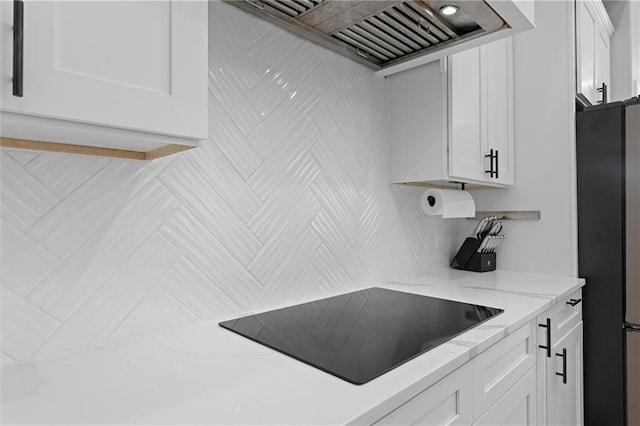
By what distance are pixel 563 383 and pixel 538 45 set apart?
171 cm

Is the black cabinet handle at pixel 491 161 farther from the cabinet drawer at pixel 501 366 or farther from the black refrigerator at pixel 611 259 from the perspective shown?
the cabinet drawer at pixel 501 366

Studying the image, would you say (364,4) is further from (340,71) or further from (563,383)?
(563,383)

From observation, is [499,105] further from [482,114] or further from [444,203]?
[444,203]

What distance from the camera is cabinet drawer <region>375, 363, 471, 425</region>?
77 centimetres

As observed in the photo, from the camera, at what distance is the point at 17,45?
0.58 m

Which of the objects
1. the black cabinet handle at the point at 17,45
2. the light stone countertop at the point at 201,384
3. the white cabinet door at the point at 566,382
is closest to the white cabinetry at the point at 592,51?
the white cabinet door at the point at 566,382

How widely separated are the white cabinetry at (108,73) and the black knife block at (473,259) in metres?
1.82

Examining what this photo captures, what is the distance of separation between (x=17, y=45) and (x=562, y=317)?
194cm

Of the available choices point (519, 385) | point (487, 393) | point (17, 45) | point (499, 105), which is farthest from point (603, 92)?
point (17, 45)

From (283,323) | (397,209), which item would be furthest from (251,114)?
(397,209)

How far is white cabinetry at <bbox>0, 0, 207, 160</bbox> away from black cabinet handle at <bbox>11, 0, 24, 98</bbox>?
0.01 metres

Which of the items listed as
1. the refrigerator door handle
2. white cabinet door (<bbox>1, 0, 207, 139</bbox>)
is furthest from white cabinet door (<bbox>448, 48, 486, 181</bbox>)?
white cabinet door (<bbox>1, 0, 207, 139</bbox>)

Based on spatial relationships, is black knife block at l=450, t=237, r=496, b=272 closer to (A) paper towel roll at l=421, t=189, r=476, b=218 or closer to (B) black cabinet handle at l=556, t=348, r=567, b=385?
(A) paper towel roll at l=421, t=189, r=476, b=218

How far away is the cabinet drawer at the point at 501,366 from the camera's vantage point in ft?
3.35
